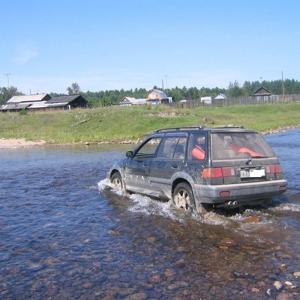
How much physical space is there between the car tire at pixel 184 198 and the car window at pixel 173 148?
607 millimetres

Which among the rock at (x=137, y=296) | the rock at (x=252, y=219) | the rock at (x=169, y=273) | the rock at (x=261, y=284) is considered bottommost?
the rock at (x=137, y=296)

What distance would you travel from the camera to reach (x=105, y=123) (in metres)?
51.7

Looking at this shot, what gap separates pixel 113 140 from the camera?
126 ft

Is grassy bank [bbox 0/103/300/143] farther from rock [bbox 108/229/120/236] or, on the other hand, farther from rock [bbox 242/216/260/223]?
rock [bbox 108/229/120/236]

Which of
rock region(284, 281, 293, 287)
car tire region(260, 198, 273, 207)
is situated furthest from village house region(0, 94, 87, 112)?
rock region(284, 281, 293, 287)

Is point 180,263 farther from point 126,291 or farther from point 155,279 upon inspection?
point 126,291

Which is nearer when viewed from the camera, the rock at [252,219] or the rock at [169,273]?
the rock at [169,273]

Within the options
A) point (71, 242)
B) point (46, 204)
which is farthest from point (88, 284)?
point (46, 204)

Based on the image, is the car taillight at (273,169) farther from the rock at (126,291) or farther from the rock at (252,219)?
the rock at (126,291)

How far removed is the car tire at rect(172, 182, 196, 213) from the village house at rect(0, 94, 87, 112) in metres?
88.6

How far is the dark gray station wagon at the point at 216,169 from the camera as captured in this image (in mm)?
9164

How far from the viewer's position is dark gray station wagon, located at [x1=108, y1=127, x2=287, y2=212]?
9.16 metres

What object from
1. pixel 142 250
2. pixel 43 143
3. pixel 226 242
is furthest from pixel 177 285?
pixel 43 143

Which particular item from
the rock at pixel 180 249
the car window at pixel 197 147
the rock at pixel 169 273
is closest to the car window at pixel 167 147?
the car window at pixel 197 147
